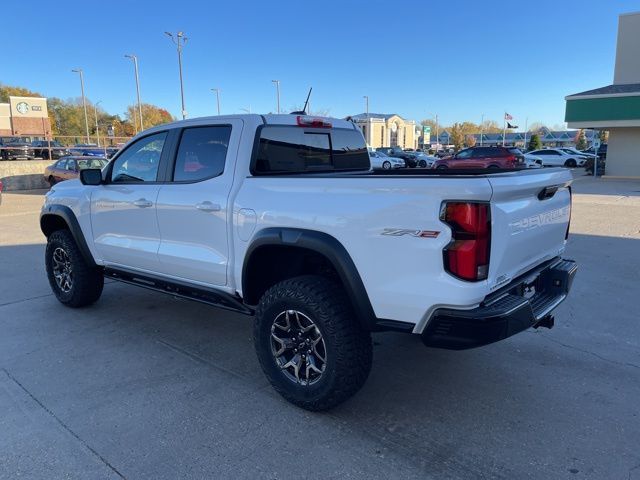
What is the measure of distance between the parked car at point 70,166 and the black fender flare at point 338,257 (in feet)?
55.7

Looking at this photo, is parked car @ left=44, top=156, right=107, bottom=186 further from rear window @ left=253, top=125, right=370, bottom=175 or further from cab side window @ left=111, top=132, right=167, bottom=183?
rear window @ left=253, top=125, right=370, bottom=175

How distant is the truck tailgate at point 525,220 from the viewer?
2623 millimetres

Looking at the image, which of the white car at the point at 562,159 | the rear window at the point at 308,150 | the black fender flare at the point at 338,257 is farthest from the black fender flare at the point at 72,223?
the white car at the point at 562,159

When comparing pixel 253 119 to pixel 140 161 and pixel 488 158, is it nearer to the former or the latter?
pixel 140 161

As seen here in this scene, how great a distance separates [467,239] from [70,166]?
19746mm

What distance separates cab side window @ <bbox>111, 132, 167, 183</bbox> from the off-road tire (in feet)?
3.35

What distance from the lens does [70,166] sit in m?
19.0

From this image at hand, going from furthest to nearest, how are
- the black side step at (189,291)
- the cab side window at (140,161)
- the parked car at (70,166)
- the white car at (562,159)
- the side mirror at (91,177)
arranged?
the white car at (562,159) → the parked car at (70,166) → the side mirror at (91,177) → the cab side window at (140,161) → the black side step at (189,291)

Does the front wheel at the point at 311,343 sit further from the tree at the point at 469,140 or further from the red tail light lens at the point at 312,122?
the tree at the point at 469,140

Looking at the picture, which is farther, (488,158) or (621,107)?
(488,158)

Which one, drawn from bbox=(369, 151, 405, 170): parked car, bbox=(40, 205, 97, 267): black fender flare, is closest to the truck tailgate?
bbox=(40, 205, 97, 267): black fender flare

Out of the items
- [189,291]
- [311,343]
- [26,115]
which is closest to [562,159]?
[189,291]

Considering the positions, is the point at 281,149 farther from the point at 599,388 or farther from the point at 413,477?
the point at 599,388

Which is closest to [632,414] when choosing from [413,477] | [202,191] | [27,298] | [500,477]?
[500,477]
